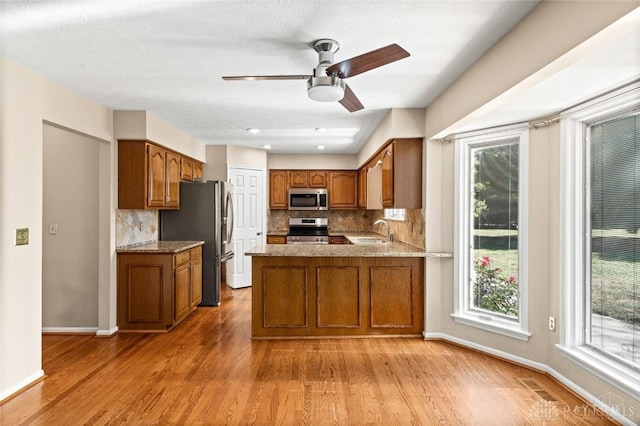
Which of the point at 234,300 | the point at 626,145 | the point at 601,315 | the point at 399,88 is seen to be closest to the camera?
the point at 626,145

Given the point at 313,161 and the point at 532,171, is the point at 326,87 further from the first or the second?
the point at 313,161

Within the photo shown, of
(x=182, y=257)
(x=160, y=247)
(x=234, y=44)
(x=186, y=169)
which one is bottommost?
(x=182, y=257)

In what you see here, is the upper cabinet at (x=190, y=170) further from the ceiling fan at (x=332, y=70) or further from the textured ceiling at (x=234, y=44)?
the ceiling fan at (x=332, y=70)

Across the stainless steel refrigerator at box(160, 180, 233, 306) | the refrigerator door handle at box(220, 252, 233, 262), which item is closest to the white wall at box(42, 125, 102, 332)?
the stainless steel refrigerator at box(160, 180, 233, 306)

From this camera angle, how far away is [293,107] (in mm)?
3842

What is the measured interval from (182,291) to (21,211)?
6.36ft

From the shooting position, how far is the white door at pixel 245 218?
241 inches

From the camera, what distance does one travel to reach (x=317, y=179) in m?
6.87

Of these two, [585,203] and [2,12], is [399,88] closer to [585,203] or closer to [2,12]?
[585,203]

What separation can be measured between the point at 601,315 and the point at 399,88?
2.31 m

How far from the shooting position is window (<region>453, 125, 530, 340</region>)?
323cm

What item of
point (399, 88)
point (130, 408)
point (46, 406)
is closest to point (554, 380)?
point (399, 88)

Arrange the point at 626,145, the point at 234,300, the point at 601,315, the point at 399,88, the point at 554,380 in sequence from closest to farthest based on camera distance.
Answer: the point at 626,145
the point at 601,315
the point at 554,380
the point at 399,88
the point at 234,300

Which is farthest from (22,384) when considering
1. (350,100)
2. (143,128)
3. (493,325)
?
(493,325)
